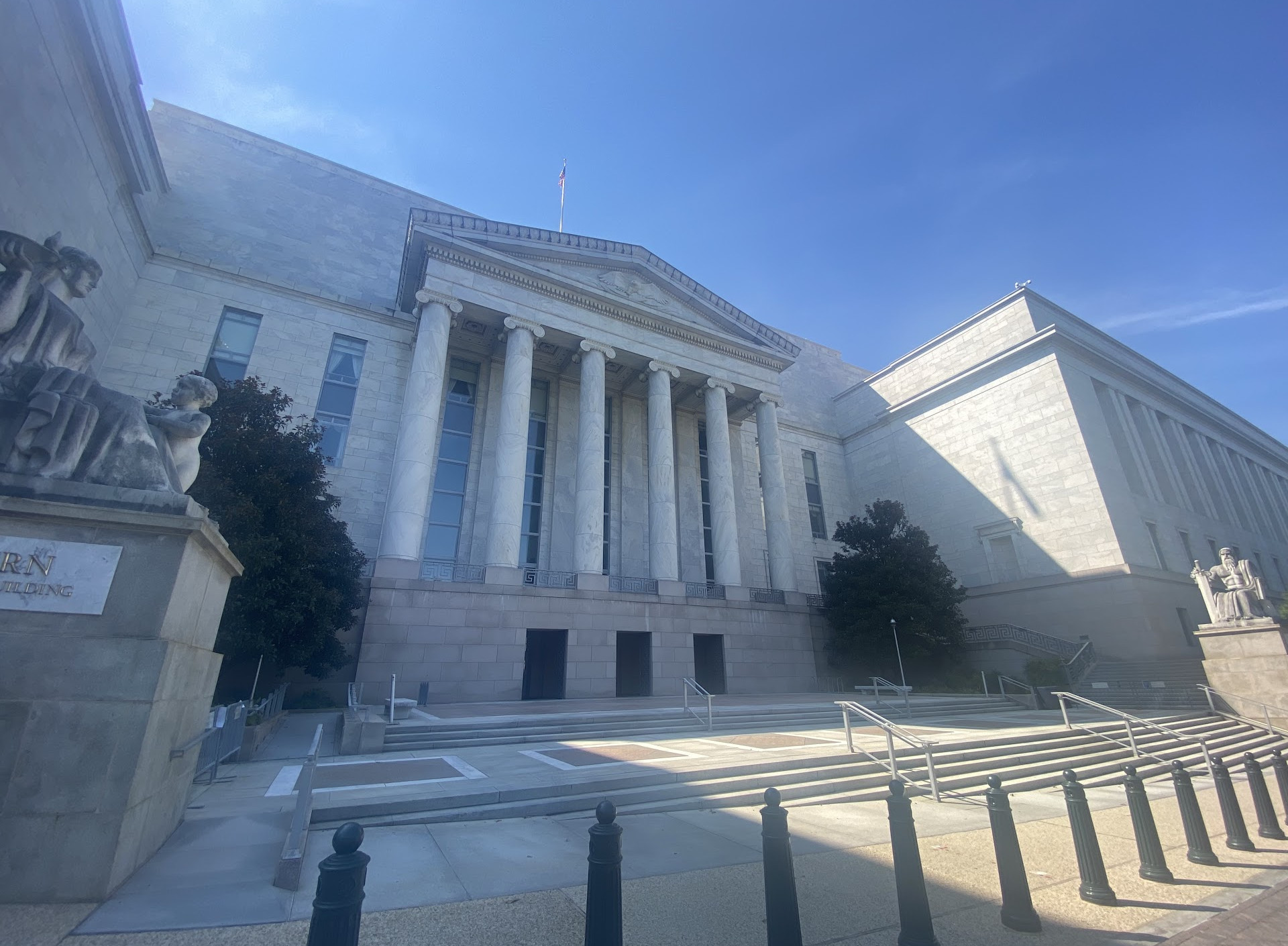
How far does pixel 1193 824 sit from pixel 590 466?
2036cm

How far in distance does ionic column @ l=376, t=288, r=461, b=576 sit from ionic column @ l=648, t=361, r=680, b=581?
9.23 m

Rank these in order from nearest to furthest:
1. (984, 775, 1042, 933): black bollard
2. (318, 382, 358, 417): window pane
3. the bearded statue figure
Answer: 1. (984, 775, 1042, 933): black bollard
2. the bearded statue figure
3. (318, 382, 358, 417): window pane

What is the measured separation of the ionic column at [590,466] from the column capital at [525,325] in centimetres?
202

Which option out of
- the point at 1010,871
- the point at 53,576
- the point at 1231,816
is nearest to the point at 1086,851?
the point at 1010,871

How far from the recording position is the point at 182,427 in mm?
6203

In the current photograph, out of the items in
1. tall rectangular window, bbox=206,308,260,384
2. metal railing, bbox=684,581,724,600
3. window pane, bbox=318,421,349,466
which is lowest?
metal railing, bbox=684,581,724,600

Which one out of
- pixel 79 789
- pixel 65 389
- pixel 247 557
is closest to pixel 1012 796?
pixel 79 789

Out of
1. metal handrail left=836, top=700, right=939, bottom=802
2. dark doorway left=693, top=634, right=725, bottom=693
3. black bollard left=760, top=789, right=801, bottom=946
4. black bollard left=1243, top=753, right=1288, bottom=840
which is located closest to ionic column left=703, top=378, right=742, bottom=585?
dark doorway left=693, top=634, right=725, bottom=693

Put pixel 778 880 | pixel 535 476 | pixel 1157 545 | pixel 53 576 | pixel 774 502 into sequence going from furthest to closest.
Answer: pixel 1157 545 < pixel 774 502 < pixel 535 476 < pixel 53 576 < pixel 778 880

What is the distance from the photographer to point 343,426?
82.5ft

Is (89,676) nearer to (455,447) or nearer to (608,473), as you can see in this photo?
(455,447)

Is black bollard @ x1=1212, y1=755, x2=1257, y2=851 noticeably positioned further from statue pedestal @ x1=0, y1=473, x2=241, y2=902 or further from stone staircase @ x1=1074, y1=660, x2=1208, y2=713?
stone staircase @ x1=1074, y1=660, x2=1208, y2=713

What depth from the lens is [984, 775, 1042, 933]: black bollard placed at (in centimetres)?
426

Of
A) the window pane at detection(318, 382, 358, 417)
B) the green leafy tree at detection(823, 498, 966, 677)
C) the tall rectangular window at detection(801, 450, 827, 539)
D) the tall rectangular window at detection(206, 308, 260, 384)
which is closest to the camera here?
the tall rectangular window at detection(206, 308, 260, 384)
